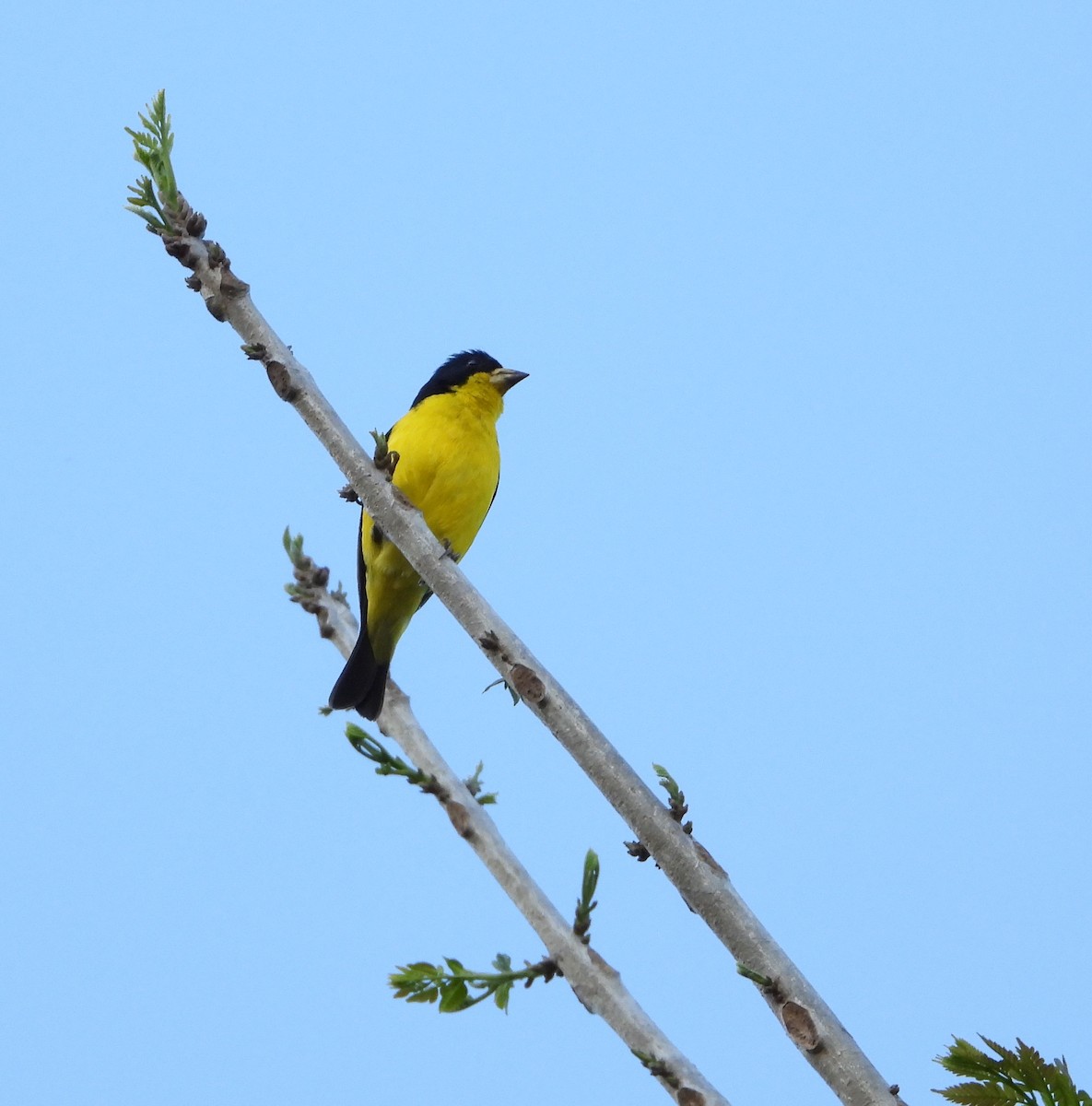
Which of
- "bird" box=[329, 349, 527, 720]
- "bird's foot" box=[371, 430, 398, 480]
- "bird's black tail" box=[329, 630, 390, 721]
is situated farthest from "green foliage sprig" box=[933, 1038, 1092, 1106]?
"bird" box=[329, 349, 527, 720]

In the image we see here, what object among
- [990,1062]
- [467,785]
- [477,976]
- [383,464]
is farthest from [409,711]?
[990,1062]

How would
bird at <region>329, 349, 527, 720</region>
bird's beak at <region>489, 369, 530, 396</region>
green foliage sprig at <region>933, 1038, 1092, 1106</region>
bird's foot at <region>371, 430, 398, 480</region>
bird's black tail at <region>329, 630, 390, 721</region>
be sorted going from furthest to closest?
bird's beak at <region>489, 369, 530, 396</region>, bird at <region>329, 349, 527, 720</region>, bird's black tail at <region>329, 630, 390, 721</region>, bird's foot at <region>371, 430, 398, 480</region>, green foliage sprig at <region>933, 1038, 1092, 1106</region>

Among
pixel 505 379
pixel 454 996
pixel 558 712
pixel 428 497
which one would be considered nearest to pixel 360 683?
pixel 428 497

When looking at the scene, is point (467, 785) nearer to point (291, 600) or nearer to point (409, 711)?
point (409, 711)

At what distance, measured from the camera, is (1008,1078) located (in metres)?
2.23

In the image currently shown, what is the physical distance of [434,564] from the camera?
124 inches

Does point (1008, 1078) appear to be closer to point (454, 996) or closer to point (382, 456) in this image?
point (454, 996)

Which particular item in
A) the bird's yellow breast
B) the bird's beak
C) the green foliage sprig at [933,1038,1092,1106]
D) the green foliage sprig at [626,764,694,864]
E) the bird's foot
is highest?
the bird's beak

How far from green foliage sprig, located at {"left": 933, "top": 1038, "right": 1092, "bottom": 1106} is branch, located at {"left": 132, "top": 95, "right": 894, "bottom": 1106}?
0.14 meters

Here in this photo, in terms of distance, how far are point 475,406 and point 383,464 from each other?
4.09m

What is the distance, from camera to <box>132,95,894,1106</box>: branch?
7.81 ft

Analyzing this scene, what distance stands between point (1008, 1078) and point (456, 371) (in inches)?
241

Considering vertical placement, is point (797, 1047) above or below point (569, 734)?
below

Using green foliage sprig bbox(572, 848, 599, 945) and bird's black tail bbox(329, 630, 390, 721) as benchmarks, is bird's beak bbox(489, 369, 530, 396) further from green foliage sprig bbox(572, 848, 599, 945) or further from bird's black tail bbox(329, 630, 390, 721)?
green foliage sprig bbox(572, 848, 599, 945)
